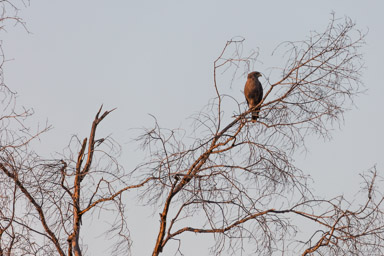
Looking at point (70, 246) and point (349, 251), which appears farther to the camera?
point (70, 246)

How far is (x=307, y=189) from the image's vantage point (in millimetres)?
4227

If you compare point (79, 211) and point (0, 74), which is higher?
point (0, 74)

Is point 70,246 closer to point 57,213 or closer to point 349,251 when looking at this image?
point 57,213

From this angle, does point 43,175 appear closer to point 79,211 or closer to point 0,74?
point 79,211

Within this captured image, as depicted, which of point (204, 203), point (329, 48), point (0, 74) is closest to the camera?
point (0, 74)

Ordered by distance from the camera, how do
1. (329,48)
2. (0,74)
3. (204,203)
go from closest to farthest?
(0,74)
(204,203)
(329,48)

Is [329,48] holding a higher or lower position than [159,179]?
higher

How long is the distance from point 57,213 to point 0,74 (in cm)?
107

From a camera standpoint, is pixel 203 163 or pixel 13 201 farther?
pixel 203 163

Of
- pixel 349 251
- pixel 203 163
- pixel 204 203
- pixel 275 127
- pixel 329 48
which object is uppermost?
pixel 329 48

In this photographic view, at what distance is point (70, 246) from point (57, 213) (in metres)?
0.31

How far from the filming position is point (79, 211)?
4.57m

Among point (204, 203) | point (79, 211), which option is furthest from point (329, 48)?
point (79, 211)

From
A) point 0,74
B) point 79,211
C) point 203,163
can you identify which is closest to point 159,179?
point 203,163
